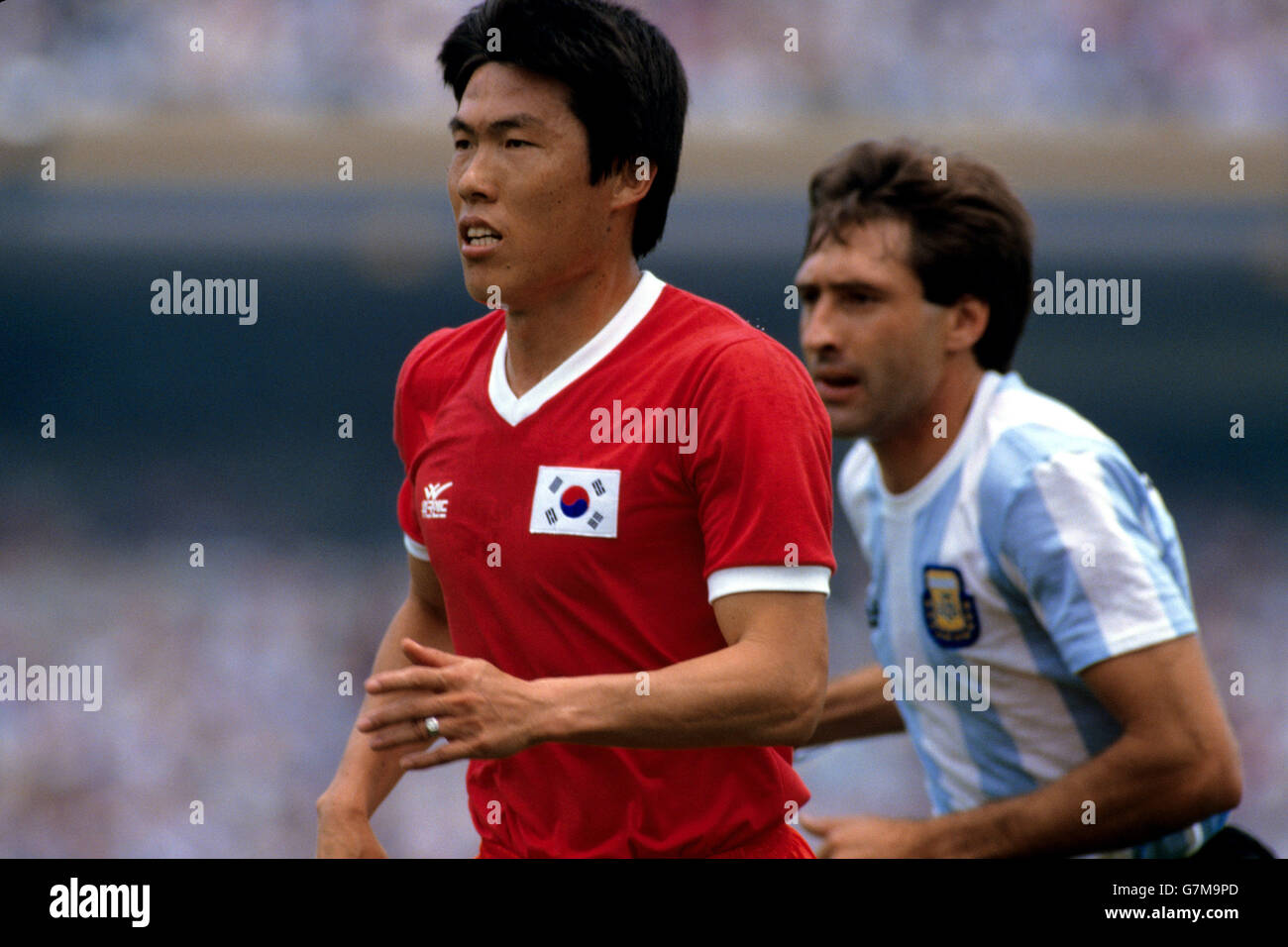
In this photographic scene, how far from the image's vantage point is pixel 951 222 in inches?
121

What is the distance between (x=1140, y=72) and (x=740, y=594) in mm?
8163

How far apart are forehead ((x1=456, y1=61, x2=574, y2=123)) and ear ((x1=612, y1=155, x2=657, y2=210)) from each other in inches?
4.4

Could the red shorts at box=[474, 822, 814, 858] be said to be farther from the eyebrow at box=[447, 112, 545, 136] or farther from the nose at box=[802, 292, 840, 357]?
the nose at box=[802, 292, 840, 357]

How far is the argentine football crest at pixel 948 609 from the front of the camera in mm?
2684

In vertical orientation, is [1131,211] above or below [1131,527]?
above

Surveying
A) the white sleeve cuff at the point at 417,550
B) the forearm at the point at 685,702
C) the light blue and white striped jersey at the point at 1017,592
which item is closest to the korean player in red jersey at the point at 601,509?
the forearm at the point at 685,702

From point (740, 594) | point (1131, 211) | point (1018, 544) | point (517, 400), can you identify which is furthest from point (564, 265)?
point (1131, 211)

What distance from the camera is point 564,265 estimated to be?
1.95 m

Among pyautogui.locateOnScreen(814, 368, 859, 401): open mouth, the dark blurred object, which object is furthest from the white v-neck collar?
the dark blurred object

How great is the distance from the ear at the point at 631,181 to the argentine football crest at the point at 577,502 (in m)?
0.40

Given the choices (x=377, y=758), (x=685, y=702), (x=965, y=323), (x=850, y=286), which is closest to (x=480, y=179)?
(x=685, y=702)

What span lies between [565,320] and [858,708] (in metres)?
1.30

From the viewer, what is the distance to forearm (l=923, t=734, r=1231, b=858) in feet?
8.02
